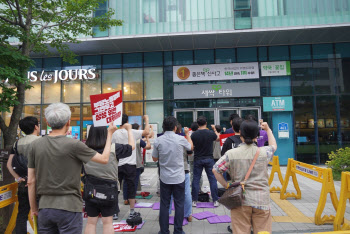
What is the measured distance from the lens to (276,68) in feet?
41.3

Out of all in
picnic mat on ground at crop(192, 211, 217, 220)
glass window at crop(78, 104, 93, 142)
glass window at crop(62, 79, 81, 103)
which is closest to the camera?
picnic mat on ground at crop(192, 211, 217, 220)

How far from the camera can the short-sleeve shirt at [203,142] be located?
5535mm

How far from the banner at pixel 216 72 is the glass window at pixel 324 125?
11.8 ft

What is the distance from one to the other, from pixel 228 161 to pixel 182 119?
10046 mm

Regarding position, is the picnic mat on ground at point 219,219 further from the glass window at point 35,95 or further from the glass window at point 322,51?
the glass window at point 35,95

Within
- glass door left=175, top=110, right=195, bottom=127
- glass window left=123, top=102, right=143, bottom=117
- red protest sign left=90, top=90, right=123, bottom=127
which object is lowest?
red protest sign left=90, top=90, right=123, bottom=127

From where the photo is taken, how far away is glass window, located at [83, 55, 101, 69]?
44.7 feet

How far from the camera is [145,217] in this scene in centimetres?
516

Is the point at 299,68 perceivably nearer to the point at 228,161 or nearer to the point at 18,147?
the point at 228,161

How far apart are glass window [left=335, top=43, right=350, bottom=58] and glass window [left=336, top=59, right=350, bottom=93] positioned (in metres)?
0.27

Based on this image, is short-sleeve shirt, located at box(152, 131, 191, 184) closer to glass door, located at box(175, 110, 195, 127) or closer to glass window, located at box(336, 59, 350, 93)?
glass door, located at box(175, 110, 195, 127)

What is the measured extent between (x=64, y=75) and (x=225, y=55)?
904 centimetres

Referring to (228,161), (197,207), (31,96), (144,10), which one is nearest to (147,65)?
(144,10)

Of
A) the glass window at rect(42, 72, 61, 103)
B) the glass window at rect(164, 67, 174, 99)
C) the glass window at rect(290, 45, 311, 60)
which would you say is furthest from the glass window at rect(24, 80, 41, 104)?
the glass window at rect(290, 45, 311, 60)
